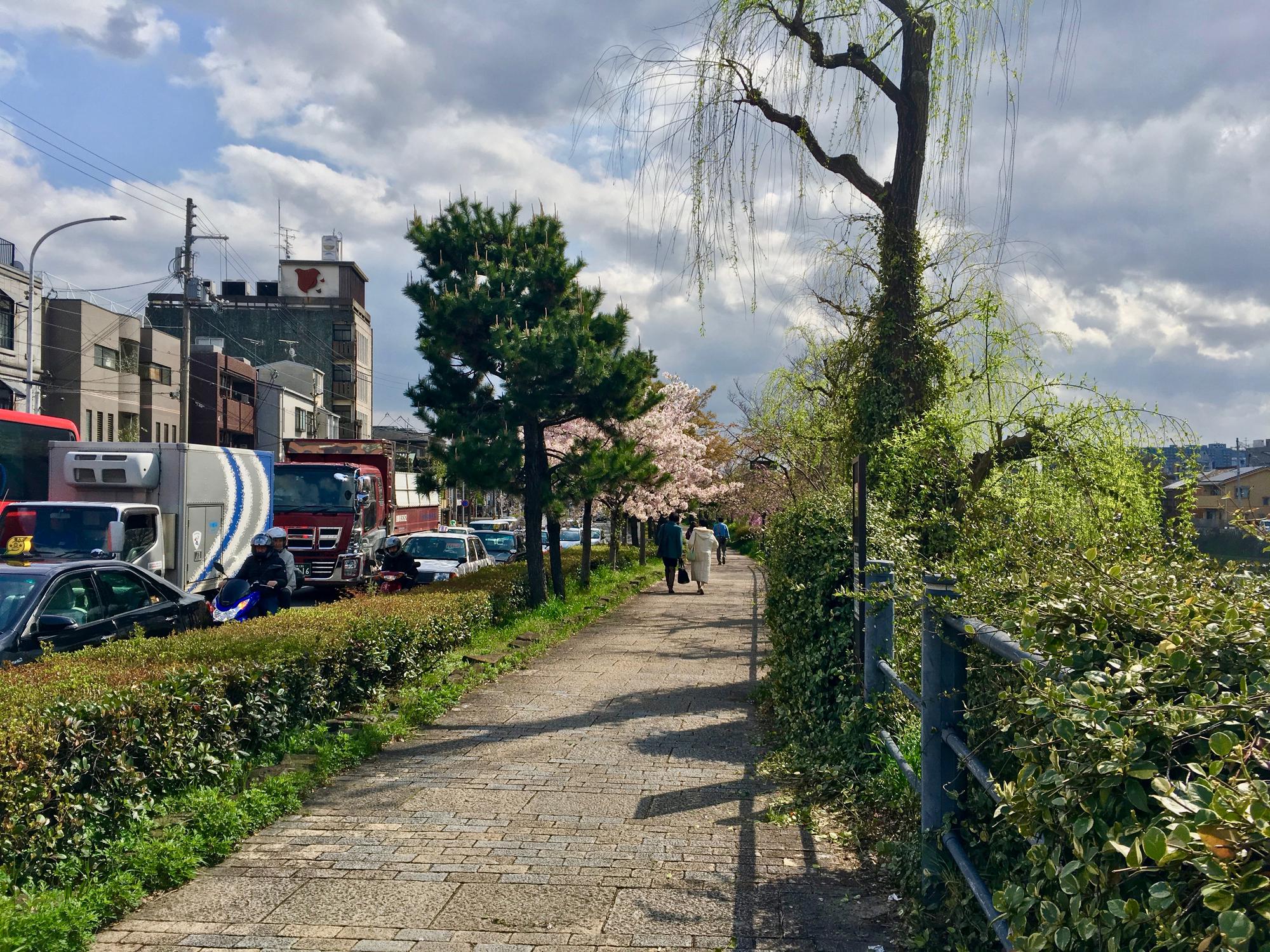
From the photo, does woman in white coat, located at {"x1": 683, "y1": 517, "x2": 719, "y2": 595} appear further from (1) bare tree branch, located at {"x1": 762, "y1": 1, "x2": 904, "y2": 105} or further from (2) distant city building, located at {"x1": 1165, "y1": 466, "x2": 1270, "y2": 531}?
(2) distant city building, located at {"x1": 1165, "y1": 466, "x2": 1270, "y2": 531}

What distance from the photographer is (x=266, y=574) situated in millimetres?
12531

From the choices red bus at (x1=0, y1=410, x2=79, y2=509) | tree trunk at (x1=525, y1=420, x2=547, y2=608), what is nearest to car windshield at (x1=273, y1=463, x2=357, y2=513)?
red bus at (x1=0, y1=410, x2=79, y2=509)

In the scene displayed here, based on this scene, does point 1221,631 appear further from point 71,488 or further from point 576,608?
point 71,488

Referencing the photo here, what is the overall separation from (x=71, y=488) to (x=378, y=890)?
1470 centimetres

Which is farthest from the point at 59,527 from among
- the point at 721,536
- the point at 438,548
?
the point at 721,536

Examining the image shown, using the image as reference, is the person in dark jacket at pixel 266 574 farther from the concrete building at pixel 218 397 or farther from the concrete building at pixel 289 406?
the concrete building at pixel 289 406

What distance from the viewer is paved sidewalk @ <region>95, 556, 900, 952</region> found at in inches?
162

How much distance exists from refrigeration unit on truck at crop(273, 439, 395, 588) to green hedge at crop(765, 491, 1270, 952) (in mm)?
18322

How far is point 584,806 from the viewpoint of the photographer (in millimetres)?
5918

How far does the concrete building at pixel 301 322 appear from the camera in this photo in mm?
74000

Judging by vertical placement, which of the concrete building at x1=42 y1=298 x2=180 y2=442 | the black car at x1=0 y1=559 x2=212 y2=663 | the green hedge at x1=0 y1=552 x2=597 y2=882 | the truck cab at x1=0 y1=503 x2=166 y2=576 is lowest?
the green hedge at x1=0 y1=552 x2=597 y2=882

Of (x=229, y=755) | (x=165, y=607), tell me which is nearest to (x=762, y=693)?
(x=229, y=755)

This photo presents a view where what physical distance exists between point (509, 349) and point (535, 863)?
11222 millimetres

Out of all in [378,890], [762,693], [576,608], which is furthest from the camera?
[576,608]
